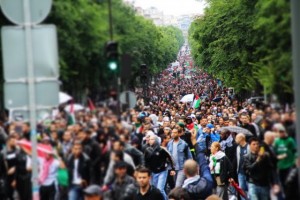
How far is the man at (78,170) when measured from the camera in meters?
9.51

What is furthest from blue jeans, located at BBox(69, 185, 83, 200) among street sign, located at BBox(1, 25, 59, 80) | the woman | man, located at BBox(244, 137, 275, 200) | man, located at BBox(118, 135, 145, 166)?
the woman

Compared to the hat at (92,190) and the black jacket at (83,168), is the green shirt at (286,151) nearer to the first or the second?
the hat at (92,190)

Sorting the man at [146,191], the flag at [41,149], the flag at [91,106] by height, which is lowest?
the man at [146,191]

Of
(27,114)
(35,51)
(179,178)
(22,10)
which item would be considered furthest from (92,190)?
(179,178)

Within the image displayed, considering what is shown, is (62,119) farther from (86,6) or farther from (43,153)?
(86,6)

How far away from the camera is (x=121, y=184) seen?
9.78 m

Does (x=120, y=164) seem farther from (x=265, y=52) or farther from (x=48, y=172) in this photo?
(x=265, y=52)

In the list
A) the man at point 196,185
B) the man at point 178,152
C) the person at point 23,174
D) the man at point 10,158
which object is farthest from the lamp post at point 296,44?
the man at point 178,152

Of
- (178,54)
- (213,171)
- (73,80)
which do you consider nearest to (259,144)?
(73,80)

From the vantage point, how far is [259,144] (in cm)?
1010

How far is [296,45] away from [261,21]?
1169mm

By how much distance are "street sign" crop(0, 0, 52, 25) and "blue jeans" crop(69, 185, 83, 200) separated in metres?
1.81

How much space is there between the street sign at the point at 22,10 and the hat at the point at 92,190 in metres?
1.84

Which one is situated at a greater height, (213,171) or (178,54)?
(178,54)
